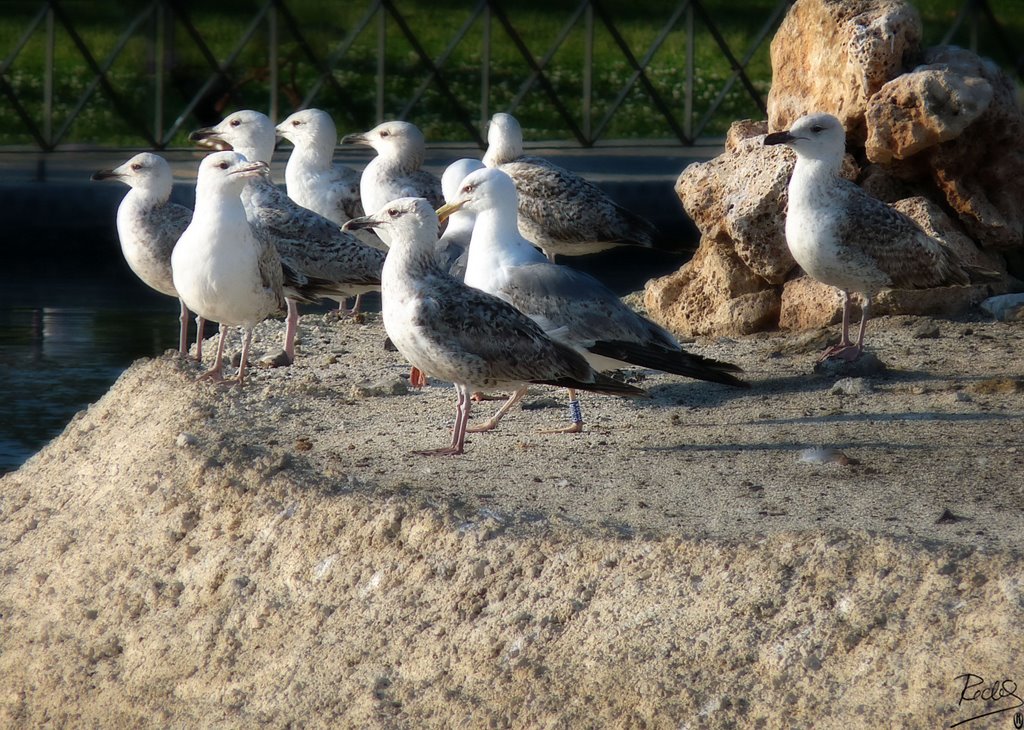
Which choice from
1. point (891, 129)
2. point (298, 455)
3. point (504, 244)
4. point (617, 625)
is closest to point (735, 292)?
point (891, 129)

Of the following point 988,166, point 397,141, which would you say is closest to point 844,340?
point 988,166

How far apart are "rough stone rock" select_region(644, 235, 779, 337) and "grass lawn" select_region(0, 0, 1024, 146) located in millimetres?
7815

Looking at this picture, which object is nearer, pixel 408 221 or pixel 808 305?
pixel 408 221

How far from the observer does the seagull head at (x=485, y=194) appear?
7445mm

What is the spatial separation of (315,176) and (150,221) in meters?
2.57

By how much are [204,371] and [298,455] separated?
199 cm

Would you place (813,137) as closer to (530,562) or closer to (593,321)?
(593,321)

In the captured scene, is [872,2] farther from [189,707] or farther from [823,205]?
[189,707]

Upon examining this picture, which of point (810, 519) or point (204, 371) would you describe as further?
point (204, 371)

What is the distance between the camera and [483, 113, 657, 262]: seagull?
10.2 m

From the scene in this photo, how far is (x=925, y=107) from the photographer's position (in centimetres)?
867

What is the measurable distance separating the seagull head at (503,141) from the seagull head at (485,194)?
3.38 metres

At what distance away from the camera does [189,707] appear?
5.41m
